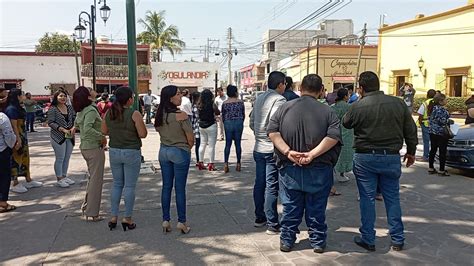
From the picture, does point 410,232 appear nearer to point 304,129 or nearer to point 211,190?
point 304,129

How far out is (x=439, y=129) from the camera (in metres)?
7.38

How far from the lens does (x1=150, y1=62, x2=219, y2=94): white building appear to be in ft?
130

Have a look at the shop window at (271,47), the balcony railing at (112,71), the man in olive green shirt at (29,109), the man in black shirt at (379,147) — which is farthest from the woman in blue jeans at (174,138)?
the shop window at (271,47)

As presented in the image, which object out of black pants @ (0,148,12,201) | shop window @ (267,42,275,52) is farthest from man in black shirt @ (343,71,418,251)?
shop window @ (267,42,275,52)

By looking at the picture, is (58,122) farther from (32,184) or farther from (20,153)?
(32,184)

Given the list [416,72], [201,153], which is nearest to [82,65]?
[416,72]

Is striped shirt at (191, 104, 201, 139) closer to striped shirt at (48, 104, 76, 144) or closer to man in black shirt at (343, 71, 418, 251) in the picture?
striped shirt at (48, 104, 76, 144)

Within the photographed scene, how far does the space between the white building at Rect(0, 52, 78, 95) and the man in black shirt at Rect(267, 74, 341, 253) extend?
3395 cm

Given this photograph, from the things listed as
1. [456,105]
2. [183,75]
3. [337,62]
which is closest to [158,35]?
[183,75]

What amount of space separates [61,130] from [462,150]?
23.2 ft

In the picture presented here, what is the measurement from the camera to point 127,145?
4570 mm

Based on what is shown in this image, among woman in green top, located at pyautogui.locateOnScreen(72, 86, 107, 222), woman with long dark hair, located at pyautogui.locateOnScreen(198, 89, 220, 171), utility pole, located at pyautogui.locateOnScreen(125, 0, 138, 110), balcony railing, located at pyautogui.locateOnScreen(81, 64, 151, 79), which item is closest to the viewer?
woman in green top, located at pyautogui.locateOnScreen(72, 86, 107, 222)

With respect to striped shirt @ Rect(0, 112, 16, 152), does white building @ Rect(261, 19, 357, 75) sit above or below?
above

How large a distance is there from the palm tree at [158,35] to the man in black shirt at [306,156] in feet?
136
